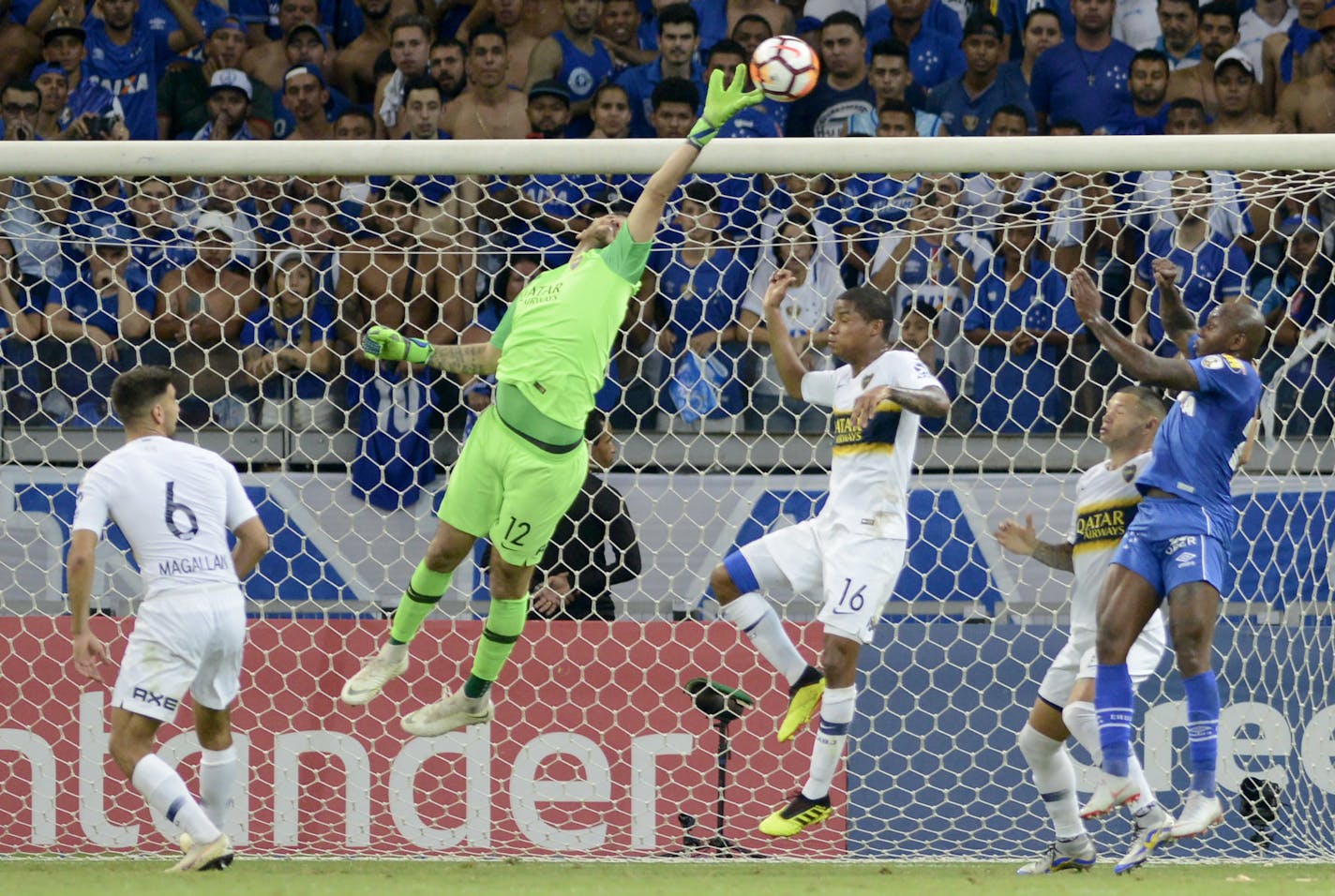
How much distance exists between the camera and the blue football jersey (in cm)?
557

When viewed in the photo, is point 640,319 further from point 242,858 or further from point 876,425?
point 242,858

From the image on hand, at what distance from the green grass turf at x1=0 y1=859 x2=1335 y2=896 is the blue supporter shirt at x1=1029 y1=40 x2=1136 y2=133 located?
3.97 meters

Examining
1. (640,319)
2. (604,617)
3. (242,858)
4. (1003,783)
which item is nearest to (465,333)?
(640,319)

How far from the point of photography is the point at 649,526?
22.8 feet

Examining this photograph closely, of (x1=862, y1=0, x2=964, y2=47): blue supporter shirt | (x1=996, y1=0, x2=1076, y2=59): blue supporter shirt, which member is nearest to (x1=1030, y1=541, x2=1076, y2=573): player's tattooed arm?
(x1=996, y1=0, x2=1076, y2=59): blue supporter shirt

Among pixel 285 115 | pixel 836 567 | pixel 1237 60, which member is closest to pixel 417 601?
pixel 836 567

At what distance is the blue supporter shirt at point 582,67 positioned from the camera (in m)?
Result: 8.77

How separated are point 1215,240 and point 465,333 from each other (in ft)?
10.8

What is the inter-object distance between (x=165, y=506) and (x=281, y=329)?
1.85 m

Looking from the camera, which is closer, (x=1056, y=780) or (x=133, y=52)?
(x=1056, y=780)

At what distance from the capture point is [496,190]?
7547mm

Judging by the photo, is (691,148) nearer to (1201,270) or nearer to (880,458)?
(880,458)

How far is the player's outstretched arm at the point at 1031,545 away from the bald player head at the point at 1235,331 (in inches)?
35.3

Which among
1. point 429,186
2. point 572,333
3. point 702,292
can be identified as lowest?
point 572,333
